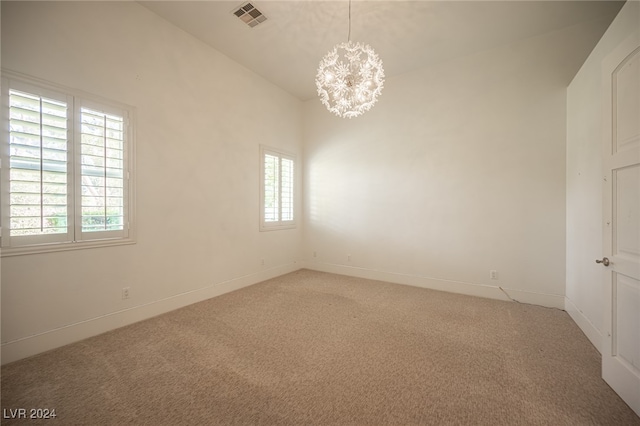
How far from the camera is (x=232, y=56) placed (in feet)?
12.8

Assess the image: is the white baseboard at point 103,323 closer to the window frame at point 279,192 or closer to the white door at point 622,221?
the window frame at point 279,192

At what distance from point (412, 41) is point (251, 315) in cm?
425

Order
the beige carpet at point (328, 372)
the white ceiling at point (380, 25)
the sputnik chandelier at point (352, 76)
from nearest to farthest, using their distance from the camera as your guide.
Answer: the beige carpet at point (328, 372) < the sputnik chandelier at point (352, 76) < the white ceiling at point (380, 25)

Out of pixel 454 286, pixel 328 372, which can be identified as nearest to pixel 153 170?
pixel 328 372

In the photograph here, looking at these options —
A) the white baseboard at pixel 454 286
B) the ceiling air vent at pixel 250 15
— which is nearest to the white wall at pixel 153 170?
the ceiling air vent at pixel 250 15

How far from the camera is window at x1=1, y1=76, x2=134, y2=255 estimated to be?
6.89 feet

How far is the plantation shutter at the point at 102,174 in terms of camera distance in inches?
97.8

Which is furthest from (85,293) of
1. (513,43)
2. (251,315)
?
(513,43)

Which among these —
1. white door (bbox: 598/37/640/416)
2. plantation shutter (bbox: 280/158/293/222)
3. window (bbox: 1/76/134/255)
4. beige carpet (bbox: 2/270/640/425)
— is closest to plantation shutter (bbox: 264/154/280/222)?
plantation shutter (bbox: 280/158/293/222)

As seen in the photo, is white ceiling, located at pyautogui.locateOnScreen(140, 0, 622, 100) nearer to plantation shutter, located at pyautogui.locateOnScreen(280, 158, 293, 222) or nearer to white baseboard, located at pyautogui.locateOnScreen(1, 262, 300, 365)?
plantation shutter, located at pyautogui.locateOnScreen(280, 158, 293, 222)

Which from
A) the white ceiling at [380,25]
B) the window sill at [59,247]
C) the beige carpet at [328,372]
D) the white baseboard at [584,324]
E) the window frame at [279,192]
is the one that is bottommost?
the beige carpet at [328,372]

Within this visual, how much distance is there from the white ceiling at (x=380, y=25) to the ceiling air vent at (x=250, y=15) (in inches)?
2.5

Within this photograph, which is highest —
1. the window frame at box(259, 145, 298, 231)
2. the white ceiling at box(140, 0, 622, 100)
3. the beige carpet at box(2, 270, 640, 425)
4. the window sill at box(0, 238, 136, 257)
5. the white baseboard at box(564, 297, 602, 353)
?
the white ceiling at box(140, 0, 622, 100)

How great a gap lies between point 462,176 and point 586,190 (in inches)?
54.9
